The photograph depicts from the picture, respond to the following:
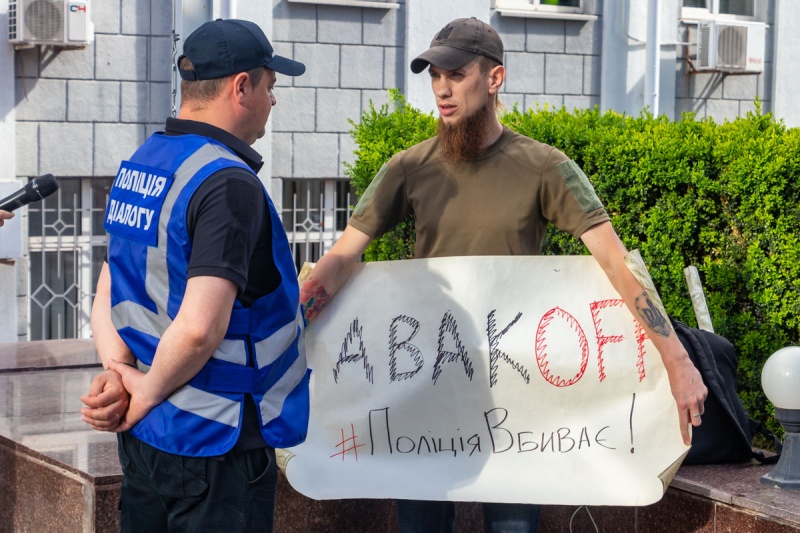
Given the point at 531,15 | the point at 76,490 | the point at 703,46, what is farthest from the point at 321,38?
the point at 76,490

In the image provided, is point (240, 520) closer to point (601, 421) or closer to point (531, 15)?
point (601, 421)

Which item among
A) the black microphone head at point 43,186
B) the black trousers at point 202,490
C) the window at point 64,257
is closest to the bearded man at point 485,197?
the black trousers at point 202,490

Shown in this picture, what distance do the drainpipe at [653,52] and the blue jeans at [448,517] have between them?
8751mm

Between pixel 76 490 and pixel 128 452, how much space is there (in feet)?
4.68

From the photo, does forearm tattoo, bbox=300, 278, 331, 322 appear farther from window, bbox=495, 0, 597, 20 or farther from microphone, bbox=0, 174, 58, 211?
window, bbox=495, 0, 597, 20

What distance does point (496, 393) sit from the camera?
3713mm

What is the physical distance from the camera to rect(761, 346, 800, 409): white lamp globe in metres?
3.81

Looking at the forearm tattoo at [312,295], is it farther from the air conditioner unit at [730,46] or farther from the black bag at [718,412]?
the air conditioner unit at [730,46]

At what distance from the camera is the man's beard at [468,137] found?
138 inches

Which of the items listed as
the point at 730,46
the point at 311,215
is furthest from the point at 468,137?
the point at 730,46

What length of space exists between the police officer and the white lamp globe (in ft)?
5.62

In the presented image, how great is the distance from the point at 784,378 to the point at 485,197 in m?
1.17

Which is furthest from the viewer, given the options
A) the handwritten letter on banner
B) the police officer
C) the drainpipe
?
the drainpipe

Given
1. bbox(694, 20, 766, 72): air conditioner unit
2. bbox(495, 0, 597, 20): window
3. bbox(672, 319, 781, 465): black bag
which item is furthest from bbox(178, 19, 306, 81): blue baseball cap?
bbox(694, 20, 766, 72): air conditioner unit
